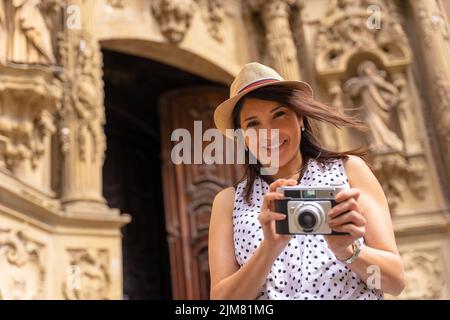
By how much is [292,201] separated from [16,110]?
2813 mm

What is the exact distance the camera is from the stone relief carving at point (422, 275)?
4020mm

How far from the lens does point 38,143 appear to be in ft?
11.5

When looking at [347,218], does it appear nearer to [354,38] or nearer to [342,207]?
[342,207]

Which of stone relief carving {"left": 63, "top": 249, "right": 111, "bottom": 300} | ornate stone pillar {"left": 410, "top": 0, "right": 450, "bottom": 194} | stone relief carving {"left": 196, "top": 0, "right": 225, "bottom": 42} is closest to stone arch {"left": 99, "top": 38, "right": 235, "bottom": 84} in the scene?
stone relief carving {"left": 196, "top": 0, "right": 225, "bottom": 42}

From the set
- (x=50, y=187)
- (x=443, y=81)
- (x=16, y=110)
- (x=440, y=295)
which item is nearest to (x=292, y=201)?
(x=16, y=110)

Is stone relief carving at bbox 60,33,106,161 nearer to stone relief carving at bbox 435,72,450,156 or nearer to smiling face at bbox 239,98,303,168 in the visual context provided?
stone relief carving at bbox 435,72,450,156

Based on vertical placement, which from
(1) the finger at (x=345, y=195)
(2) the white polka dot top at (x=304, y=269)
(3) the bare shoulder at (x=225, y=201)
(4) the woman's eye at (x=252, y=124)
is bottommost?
(2) the white polka dot top at (x=304, y=269)

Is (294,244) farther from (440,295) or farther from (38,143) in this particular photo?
(440,295)

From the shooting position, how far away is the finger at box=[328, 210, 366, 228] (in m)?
0.88

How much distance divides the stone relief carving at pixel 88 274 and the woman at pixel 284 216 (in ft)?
8.31

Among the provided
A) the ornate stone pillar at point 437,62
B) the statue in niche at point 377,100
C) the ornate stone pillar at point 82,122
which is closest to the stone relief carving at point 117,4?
the ornate stone pillar at point 82,122

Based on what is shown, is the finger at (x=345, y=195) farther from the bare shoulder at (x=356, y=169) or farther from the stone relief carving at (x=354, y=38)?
the stone relief carving at (x=354, y=38)

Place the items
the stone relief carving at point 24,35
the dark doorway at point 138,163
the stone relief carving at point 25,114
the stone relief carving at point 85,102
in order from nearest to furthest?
the stone relief carving at point 25,114, the stone relief carving at point 24,35, the stone relief carving at point 85,102, the dark doorway at point 138,163

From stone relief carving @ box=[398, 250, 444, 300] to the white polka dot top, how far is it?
3246 mm
